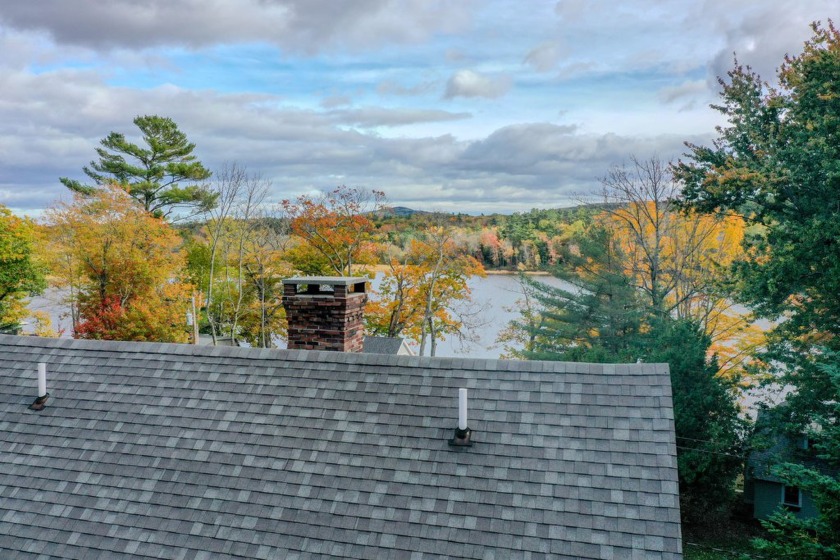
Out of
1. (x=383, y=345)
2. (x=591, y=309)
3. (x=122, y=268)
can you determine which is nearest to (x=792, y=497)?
(x=591, y=309)

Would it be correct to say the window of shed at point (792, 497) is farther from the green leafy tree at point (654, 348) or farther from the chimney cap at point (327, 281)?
the chimney cap at point (327, 281)

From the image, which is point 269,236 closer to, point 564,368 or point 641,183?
point 641,183

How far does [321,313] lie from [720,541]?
16.2 m

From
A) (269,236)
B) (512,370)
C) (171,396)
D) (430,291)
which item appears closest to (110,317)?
(269,236)

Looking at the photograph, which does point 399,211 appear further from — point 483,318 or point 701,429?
point 701,429

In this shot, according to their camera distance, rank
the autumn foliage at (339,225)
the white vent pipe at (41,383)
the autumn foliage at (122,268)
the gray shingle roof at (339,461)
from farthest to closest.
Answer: the autumn foliage at (339,225) → the autumn foliage at (122,268) → the white vent pipe at (41,383) → the gray shingle roof at (339,461)

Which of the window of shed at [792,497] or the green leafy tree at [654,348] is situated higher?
the green leafy tree at [654,348]

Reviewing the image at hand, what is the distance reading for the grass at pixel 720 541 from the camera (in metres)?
16.4

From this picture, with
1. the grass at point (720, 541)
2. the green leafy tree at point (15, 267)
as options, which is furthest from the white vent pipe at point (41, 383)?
the green leafy tree at point (15, 267)

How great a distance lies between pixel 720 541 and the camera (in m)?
17.7

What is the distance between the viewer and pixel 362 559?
493cm

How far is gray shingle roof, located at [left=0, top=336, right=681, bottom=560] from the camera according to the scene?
5039 millimetres

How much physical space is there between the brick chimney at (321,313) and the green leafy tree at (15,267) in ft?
78.0

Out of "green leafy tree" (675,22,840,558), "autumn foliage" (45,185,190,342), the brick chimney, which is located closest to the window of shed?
"green leafy tree" (675,22,840,558)
